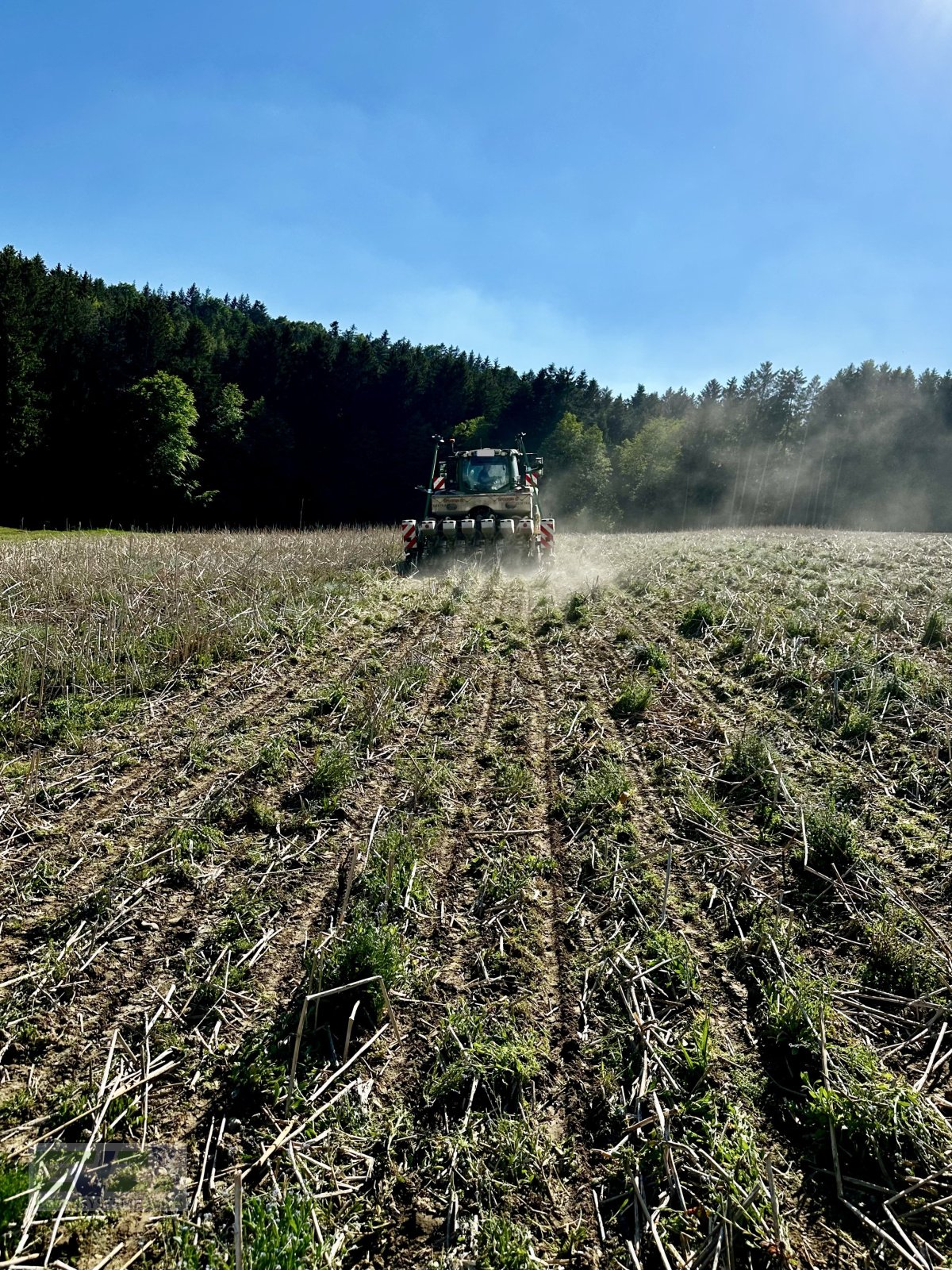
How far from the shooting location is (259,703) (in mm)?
5852

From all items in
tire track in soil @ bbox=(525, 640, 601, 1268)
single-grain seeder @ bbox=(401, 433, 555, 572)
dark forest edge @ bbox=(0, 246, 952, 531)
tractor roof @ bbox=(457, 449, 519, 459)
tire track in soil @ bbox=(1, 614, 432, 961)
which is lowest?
tire track in soil @ bbox=(525, 640, 601, 1268)

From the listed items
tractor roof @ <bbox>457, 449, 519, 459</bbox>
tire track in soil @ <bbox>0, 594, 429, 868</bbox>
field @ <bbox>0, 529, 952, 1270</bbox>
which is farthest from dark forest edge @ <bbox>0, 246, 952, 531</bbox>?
field @ <bbox>0, 529, 952, 1270</bbox>

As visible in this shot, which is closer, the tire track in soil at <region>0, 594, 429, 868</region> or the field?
the field

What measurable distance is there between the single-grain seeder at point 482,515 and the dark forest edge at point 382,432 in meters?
31.0

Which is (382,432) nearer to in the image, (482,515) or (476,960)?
(482,515)

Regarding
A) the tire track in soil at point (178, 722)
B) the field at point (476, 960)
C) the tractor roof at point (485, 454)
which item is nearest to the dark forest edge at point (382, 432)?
the tractor roof at point (485, 454)

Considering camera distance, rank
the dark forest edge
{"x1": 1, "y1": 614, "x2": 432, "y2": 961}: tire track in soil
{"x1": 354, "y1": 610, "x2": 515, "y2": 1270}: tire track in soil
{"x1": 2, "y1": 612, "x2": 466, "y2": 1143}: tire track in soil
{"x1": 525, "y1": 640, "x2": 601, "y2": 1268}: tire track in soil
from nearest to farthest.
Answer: {"x1": 354, "y1": 610, "x2": 515, "y2": 1270}: tire track in soil, {"x1": 525, "y1": 640, "x2": 601, "y2": 1268}: tire track in soil, {"x1": 2, "y1": 612, "x2": 466, "y2": 1143}: tire track in soil, {"x1": 1, "y1": 614, "x2": 432, "y2": 961}: tire track in soil, the dark forest edge

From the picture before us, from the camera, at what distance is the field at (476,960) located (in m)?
2.04

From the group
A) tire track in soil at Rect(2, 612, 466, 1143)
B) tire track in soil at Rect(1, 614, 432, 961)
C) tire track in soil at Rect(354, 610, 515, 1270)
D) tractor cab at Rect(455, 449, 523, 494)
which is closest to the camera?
tire track in soil at Rect(354, 610, 515, 1270)

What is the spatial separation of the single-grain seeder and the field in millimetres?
7895

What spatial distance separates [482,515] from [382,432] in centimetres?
4549

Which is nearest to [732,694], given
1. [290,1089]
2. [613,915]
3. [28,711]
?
[613,915]

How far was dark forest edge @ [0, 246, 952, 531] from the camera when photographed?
42.2 m

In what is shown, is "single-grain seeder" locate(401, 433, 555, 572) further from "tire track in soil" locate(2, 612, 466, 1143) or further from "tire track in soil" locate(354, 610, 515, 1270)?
"tire track in soil" locate(2, 612, 466, 1143)
